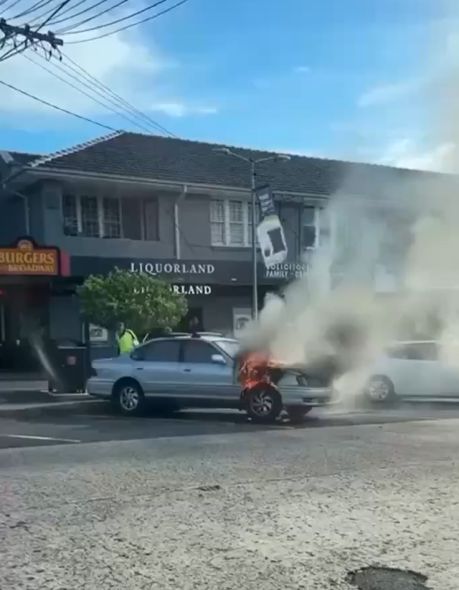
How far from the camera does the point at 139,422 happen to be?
565 inches

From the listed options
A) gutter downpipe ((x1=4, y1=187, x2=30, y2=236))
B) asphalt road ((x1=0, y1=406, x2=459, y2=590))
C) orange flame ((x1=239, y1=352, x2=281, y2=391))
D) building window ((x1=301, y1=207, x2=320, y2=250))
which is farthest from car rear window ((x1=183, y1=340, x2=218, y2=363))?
gutter downpipe ((x1=4, y1=187, x2=30, y2=236))

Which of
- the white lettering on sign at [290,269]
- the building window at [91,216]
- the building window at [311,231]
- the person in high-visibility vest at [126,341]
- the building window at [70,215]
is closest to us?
the building window at [311,231]

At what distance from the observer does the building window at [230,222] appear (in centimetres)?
3005

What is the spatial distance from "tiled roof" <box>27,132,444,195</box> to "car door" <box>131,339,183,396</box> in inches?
440

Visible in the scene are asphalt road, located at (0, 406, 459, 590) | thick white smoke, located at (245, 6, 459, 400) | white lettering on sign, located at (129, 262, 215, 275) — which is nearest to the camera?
asphalt road, located at (0, 406, 459, 590)

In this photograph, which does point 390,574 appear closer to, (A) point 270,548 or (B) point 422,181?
(A) point 270,548

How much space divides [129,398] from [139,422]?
1426 millimetres

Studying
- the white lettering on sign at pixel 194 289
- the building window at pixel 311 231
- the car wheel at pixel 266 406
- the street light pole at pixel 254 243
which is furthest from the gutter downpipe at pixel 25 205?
the car wheel at pixel 266 406

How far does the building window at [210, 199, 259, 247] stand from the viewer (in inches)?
1183

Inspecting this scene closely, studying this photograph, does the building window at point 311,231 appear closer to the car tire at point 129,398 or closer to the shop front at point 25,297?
the car tire at point 129,398

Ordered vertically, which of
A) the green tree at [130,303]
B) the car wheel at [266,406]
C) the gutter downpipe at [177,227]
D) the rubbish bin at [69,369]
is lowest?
the car wheel at [266,406]

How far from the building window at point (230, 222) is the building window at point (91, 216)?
3.64 metres

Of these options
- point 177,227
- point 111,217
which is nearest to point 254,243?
point 177,227

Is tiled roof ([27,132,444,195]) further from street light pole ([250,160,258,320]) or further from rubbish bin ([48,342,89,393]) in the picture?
rubbish bin ([48,342,89,393])
